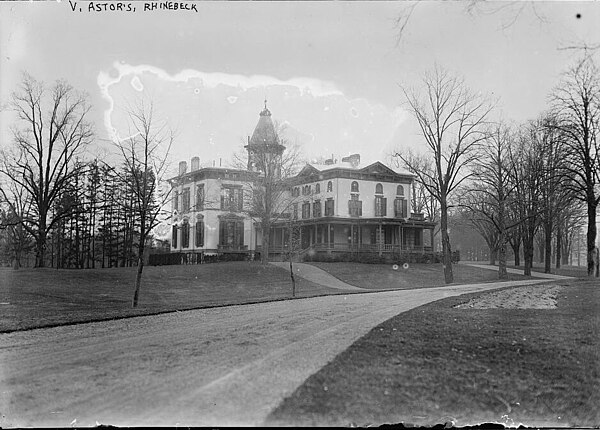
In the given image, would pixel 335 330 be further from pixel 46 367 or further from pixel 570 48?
pixel 570 48

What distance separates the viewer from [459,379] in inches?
248

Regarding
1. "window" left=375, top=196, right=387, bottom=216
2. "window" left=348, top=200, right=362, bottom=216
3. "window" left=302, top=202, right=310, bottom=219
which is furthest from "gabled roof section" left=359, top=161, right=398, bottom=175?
"window" left=302, top=202, right=310, bottom=219

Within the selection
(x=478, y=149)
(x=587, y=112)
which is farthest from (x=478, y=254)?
(x=587, y=112)

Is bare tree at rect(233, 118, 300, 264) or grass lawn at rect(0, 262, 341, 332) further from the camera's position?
bare tree at rect(233, 118, 300, 264)

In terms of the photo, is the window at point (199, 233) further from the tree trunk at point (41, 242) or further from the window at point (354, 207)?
the tree trunk at point (41, 242)

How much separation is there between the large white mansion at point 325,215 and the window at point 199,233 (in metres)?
0.05

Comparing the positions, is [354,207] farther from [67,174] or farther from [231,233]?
[67,174]

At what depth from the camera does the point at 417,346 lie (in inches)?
321

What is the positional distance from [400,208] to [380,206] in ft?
7.80

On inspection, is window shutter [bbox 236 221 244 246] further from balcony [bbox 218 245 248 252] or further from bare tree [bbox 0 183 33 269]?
bare tree [bbox 0 183 33 269]

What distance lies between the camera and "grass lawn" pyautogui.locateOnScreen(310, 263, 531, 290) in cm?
3531

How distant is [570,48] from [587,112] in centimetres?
2083

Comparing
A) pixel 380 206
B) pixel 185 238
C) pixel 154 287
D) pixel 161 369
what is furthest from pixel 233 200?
pixel 161 369

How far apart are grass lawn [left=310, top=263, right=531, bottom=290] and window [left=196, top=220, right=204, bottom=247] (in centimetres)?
1276
